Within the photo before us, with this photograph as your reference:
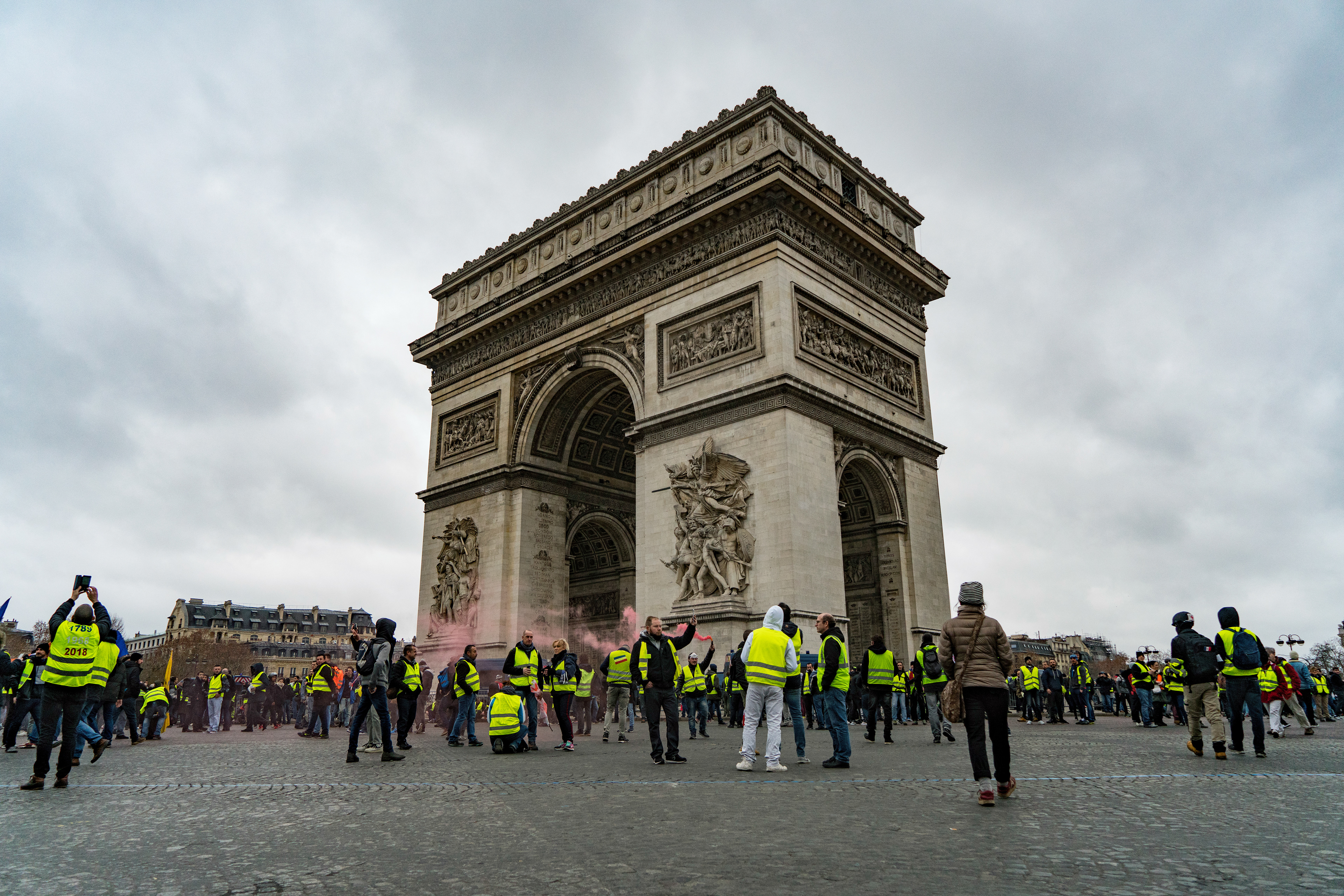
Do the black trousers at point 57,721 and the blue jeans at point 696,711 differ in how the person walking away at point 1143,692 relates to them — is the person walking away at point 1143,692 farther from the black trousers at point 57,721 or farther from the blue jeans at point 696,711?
the black trousers at point 57,721

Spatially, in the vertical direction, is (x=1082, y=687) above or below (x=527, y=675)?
below

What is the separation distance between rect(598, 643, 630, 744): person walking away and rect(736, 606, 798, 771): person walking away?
14.0 ft

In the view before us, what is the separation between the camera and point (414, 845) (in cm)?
455

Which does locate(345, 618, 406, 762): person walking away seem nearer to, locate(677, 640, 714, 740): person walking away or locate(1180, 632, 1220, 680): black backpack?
locate(677, 640, 714, 740): person walking away

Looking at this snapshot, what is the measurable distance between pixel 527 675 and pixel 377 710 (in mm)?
2164

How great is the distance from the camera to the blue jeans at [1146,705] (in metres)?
17.8

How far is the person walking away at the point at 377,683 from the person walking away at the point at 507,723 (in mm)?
1239

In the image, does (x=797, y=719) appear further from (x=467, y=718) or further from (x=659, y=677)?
(x=467, y=718)

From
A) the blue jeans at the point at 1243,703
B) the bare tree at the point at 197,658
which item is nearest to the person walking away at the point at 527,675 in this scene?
the blue jeans at the point at 1243,703

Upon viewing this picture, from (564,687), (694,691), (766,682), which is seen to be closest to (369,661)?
(564,687)

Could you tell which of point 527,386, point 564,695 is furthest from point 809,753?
point 527,386

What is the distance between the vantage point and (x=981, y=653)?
244 inches

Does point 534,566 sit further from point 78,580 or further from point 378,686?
point 78,580

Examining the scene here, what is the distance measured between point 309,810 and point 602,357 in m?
20.3
